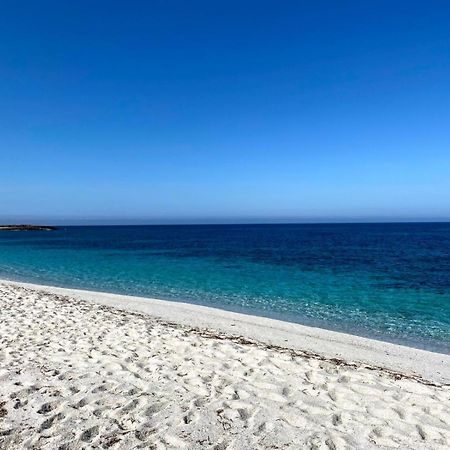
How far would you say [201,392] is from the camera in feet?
22.0

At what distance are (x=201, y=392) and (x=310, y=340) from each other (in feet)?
20.7

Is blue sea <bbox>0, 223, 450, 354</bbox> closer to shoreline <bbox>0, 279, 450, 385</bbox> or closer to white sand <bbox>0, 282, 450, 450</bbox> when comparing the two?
shoreline <bbox>0, 279, 450, 385</bbox>

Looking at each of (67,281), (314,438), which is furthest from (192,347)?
(67,281)

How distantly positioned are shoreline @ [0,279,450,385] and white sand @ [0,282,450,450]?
0.09 metres

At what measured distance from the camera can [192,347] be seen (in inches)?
374

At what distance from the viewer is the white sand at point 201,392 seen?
5.31 m

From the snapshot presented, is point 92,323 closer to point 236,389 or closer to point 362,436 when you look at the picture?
point 236,389

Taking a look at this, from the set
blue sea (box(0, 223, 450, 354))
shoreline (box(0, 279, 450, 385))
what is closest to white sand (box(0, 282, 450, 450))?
shoreline (box(0, 279, 450, 385))

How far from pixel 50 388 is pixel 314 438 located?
4.47 meters

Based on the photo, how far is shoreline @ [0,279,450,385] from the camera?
31.9ft

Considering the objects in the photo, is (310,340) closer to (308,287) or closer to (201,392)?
(201,392)

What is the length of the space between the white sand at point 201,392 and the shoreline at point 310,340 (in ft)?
0.31

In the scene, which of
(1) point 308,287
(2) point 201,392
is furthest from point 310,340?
(1) point 308,287

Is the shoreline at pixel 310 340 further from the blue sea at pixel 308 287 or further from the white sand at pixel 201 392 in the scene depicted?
the blue sea at pixel 308 287
